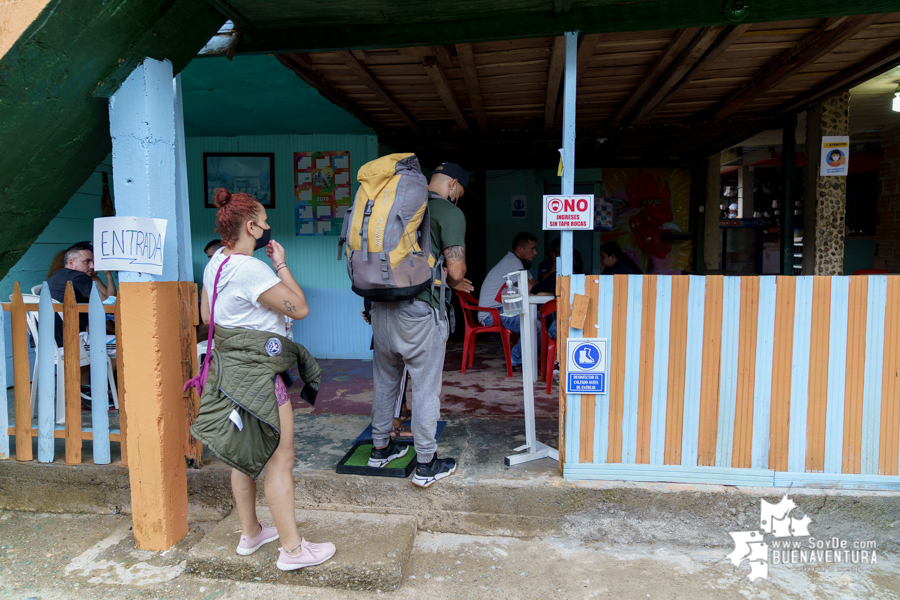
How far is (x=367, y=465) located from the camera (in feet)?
9.93

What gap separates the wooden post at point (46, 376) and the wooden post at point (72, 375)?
0.12 m

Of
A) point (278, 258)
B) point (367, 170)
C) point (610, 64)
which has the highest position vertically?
point (610, 64)

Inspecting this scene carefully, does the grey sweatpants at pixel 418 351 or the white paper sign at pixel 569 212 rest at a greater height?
the white paper sign at pixel 569 212

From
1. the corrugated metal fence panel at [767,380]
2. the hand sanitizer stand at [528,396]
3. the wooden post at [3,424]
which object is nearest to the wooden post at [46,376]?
the wooden post at [3,424]

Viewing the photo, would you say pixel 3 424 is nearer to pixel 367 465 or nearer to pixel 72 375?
pixel 72 375

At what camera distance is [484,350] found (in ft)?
22.1

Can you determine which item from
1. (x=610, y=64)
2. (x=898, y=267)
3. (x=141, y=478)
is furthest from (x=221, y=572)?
(x=898, y=267)

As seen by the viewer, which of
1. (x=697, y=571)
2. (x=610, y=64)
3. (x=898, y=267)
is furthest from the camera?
(x=898, y=267)

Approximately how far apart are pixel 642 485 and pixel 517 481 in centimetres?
64

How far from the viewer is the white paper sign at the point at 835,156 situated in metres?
5.36

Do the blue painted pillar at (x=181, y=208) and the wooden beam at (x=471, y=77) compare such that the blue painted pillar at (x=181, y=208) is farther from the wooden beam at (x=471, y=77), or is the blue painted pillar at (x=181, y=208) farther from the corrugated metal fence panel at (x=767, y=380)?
the corrugated metal fence panel at (x=767, y=380)

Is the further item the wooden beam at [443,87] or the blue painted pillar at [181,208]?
the wooden beam at [443,87]

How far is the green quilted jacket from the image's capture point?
226 centimetres

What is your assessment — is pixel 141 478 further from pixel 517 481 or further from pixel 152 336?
pixel 517 481
